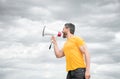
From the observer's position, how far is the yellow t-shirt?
9.20 metres

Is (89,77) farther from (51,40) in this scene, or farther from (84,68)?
(51,40)

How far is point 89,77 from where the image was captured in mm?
8883

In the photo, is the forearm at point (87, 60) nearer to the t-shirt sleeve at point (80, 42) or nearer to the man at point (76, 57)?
the man at point (76, 57)

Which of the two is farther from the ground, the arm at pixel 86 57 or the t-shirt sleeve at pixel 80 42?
the t-shirt sleeve at pixel 80 42

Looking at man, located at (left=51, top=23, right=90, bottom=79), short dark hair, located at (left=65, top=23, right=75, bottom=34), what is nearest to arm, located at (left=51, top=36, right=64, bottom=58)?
man, located at (left=51, top=23, right=90, bottom=79)

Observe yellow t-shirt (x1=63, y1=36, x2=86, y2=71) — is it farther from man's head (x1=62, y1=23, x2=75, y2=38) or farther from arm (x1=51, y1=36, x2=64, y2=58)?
arm (x1=51, y1=36, x2=64, y2=58)

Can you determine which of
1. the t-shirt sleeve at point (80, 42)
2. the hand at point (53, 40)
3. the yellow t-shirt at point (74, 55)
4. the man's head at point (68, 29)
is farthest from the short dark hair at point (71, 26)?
the hand at point (53, 40)

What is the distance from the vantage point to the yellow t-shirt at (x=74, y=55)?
9.20 meters

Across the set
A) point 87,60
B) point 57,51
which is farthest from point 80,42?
point 57,51

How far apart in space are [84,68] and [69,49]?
2.20ft

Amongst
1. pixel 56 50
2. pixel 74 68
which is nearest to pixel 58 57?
pixel 56 50

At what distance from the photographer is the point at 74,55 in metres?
9.21

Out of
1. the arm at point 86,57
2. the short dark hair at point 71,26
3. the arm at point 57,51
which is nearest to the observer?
the arm at point 86,57

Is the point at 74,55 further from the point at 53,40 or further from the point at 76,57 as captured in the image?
the point at 53,40
